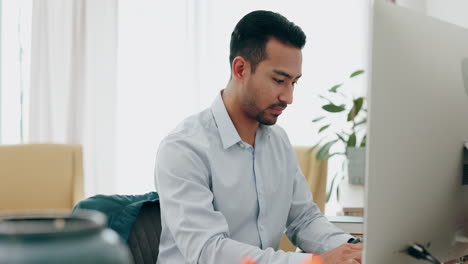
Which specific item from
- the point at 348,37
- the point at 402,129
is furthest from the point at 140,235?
the point at 348,37

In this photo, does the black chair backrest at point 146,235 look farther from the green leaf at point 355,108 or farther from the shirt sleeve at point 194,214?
the green leaf at point 355,108

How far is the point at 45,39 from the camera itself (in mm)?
3555

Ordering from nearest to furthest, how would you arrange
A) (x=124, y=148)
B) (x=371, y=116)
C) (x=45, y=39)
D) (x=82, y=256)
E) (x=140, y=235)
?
(x=82, y=256) < (x=371, y=116) < (x=140, y=235) < (x=45, y=39) < (x=124, y=148)

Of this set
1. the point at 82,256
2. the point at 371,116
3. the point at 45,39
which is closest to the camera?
the point at 82,256

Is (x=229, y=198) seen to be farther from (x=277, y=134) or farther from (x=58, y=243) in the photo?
(x=58, y=243)

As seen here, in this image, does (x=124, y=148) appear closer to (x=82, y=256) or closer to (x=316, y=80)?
(x=316, y=80)

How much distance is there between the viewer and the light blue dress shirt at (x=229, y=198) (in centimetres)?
128

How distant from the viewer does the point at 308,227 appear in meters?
1.55

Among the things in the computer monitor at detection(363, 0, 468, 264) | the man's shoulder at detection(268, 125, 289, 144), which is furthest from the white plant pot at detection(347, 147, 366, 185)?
the computer monitor at detection(363, 0, 468, 264)

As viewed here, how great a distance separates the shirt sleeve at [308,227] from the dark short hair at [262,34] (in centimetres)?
39

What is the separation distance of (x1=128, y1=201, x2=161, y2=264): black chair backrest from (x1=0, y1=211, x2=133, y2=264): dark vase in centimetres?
103

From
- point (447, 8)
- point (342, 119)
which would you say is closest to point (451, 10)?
point (447, 8)

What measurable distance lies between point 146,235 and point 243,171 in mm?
309

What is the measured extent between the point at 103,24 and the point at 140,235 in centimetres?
256
